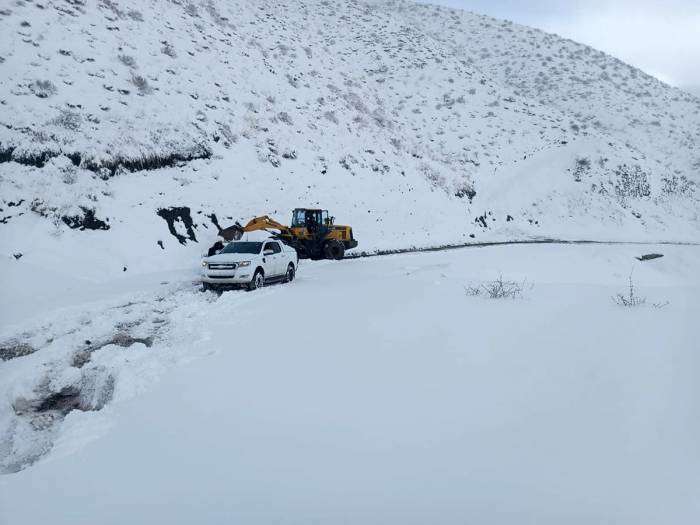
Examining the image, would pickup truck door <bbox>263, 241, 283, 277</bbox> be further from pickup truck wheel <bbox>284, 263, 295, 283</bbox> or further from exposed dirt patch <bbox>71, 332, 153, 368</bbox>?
exposed dirt patch <bbox>71, 332, 153, 368</bbox>

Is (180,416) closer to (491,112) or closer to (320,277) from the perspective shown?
(320,277)

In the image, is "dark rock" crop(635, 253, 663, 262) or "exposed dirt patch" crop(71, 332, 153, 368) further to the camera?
"dark rock" crop(635, 253, 663, 262)

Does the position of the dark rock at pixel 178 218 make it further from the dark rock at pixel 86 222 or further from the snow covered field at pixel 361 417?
the snow covered field at pixel 361 417

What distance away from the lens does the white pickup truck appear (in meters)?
14.1

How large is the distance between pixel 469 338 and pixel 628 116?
6122 cm

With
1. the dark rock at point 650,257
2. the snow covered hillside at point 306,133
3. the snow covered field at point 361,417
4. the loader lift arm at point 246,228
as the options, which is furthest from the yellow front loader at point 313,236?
the dark rock at point 650,257

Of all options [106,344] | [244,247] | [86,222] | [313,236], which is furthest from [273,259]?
[106,344]

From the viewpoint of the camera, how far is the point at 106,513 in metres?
3.73

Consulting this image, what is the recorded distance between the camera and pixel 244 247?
15.5 metres

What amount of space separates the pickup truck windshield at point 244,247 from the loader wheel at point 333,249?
673 centimetres

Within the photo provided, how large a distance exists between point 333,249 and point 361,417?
17.2m

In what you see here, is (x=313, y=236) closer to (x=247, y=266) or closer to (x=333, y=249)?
(x=333, y=249)

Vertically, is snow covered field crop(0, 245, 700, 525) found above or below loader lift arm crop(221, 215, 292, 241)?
below

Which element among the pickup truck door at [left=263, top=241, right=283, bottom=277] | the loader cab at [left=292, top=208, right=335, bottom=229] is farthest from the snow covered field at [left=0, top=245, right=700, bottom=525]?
the loader cab at [left=292, top=208, right=335, bottom=229]
